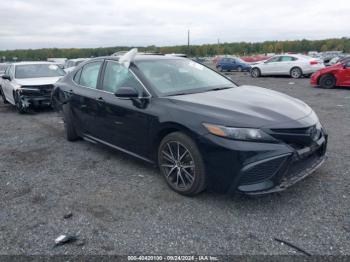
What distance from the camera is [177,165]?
3883mm

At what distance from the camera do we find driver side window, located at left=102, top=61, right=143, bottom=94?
14.4ft

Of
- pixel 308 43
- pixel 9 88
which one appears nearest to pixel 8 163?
pixel 9 88

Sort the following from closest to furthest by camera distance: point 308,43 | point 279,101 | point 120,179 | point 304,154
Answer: point 304,154
point 279,101
point 120,179
point 308,43

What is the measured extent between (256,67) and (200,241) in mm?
19927

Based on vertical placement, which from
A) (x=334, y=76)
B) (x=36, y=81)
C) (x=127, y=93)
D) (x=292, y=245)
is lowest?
(x=292, y=245)

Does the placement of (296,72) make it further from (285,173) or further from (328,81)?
(285,173)

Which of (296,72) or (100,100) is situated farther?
(296,72)

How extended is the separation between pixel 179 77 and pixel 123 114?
940 millimetres

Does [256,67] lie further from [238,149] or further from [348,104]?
[238,149]

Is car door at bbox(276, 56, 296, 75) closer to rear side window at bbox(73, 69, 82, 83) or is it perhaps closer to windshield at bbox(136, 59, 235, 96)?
windshield at bbox(136, 59, 235, 96)

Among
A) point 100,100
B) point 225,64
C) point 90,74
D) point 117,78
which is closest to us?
→ point 117,78

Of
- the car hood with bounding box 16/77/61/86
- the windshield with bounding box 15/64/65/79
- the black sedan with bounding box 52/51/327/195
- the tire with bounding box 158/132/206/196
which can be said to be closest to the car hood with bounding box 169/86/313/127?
the black sedan with bounding box 52/51/327/195

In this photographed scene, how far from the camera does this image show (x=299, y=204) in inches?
142

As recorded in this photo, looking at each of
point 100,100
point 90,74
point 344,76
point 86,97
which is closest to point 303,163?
point 100,100
